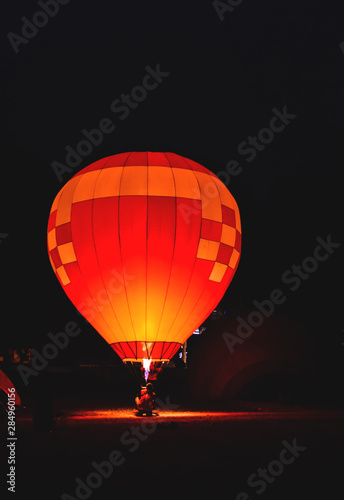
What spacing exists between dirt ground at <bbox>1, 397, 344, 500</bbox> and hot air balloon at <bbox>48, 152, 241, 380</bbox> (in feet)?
6.66

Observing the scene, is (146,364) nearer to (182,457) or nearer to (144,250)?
(144,250)

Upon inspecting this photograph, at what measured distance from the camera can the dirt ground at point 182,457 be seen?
6.10m

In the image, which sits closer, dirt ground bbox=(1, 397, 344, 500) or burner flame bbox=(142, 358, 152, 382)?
dirt ground bbox=(1, 397, 344, 500)

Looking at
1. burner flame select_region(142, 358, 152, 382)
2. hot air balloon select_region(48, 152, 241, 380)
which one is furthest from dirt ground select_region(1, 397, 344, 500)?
hot air balloon select_region(48, 152, 241, 380)

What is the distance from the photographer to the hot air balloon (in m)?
13.7

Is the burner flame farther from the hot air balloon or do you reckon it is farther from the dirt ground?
the dirt ground

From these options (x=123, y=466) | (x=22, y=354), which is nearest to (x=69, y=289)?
(x=123, y=466)

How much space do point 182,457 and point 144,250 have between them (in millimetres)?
6403

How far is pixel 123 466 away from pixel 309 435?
3507 mm

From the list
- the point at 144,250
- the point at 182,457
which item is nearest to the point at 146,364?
the point at 144,250

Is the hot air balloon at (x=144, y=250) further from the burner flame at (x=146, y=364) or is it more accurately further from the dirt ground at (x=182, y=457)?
the dirt ground at (x=182, y=457)

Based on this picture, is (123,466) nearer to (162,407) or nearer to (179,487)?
(179,487)

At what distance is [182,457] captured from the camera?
25.4 feet

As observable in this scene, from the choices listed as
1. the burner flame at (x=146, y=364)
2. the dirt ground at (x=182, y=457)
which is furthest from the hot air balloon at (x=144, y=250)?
the dirt ground at (x=182, y=457)
